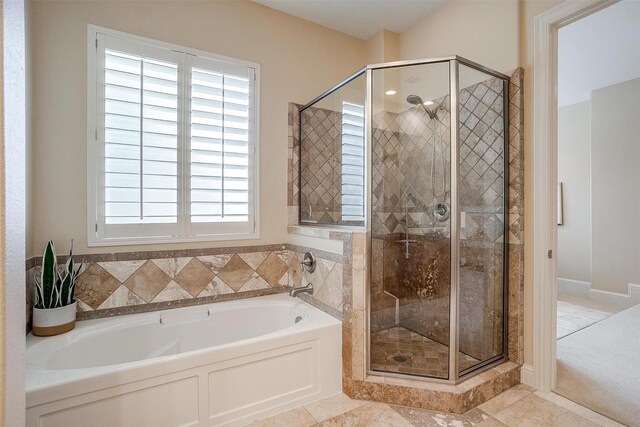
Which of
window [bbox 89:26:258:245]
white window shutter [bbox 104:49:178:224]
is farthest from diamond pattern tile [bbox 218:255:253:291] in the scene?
white window shutter [bbox 104:49:178:224]

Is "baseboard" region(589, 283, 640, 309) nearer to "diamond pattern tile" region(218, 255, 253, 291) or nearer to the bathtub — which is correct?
the bathtub

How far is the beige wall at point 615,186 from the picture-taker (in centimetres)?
354

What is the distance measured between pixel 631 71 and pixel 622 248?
200 centimetres

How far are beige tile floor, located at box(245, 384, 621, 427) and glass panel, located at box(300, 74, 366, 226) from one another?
110cm

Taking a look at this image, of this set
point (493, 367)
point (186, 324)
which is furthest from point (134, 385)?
point (493, 367)

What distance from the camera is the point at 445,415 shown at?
1.69 meters

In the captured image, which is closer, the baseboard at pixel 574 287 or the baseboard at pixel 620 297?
the baseboard at pixel 620 297

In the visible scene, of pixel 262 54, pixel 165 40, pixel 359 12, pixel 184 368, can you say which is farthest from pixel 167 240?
pixel 359 12

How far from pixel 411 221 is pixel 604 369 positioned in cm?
167

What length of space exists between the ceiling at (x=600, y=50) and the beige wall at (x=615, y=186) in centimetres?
24

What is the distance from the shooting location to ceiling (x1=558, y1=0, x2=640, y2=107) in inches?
97.3

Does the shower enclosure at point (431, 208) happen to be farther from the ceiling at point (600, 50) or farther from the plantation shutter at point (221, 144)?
the ceiling at point (600, 50)

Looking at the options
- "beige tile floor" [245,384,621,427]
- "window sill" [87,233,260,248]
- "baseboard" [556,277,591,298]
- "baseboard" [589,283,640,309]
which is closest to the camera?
"beige tile floor" [245,384,621,427]

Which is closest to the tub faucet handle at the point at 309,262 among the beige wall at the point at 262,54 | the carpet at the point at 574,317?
the beige wall at the point at 262,54
